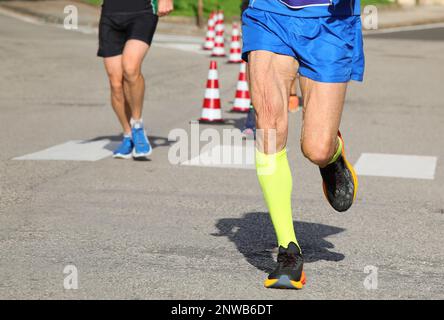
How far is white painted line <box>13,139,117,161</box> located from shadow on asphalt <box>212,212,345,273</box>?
2.89 metres

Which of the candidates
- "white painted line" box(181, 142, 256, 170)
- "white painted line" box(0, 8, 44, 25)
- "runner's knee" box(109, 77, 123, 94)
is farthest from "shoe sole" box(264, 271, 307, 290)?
"white painted line" box(0, 8, 44, 25)

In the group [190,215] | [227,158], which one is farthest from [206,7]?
[190,215]

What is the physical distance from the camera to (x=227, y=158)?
10.2 metres

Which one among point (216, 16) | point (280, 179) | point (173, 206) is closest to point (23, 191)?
point (173, 206)

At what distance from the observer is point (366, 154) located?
10.6 meters

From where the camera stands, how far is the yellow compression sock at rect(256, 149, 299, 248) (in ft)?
18.8

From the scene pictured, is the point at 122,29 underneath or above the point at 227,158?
above

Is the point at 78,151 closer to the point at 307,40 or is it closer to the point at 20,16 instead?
the point at 307,40

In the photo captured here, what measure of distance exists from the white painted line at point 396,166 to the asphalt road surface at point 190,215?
2 cm

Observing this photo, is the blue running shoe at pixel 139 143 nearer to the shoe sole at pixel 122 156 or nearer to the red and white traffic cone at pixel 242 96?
the shoe sole at pixel 122 156

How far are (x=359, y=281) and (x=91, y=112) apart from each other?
26.5 ft

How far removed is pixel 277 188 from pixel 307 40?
2.38ft

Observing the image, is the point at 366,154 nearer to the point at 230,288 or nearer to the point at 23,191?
the point at 23,191
